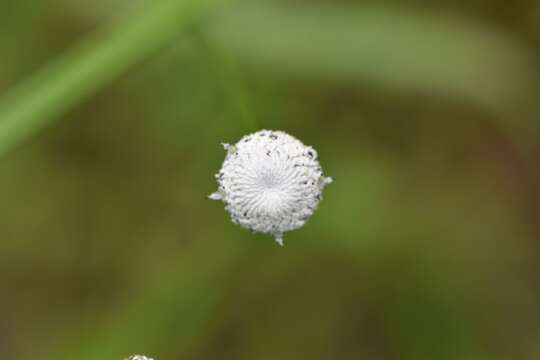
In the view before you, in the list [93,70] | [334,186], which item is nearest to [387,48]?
[334,186]

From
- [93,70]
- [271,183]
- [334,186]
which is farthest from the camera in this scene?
[334,186]

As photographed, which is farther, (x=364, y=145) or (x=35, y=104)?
(x=364, y=145)

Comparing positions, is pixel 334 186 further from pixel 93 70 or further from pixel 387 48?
pixel 93 70

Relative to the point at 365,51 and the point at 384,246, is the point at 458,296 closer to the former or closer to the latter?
the point at 384,246

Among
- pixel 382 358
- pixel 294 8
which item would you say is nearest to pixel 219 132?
pixel 294 8

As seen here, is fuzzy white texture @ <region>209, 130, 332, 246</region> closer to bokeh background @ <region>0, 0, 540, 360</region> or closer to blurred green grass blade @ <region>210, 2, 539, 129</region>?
bokeh background @ <region>0, 0, 540, 360</region>

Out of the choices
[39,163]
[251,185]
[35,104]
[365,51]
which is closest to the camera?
[251,185]

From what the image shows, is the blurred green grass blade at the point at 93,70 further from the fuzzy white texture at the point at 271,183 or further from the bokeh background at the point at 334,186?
the fuzzy white texture at the point at 271,183
